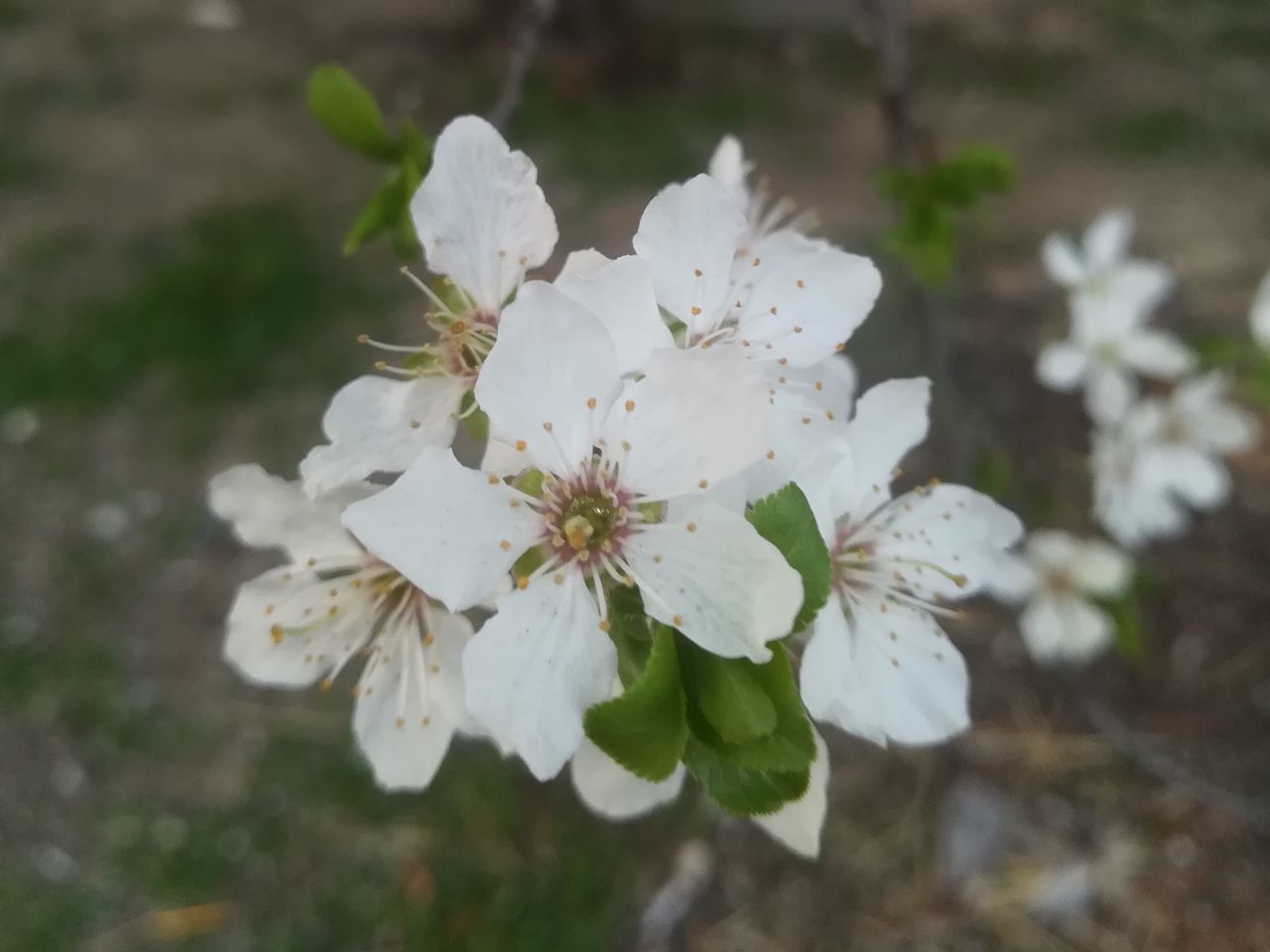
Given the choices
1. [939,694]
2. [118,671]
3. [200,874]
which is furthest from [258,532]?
[118,671]

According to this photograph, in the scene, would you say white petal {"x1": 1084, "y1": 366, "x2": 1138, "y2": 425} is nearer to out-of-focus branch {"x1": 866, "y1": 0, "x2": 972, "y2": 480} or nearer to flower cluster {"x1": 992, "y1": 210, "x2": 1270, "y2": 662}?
flower cluster {"x1": 992, "y1": 210, "x2": 1270, "y2": 662}

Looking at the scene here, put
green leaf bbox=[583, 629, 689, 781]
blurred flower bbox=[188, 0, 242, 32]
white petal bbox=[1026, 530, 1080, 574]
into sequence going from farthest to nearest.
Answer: blurred flower bbox=[188, 0, 242, 32]
white petal bbox=[1026, 530, 1080, 574]
green leaf bbox=[583, 629, 689, 781]

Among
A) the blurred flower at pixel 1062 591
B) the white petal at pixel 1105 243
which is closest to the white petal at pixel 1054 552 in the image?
the blurred flower at pixel 1062 591

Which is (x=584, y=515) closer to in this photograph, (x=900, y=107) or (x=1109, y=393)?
(x=900, y=107)

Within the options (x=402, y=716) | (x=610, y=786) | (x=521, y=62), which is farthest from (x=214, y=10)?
(x=610, y=786)

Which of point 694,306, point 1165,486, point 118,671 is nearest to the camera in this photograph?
point 694,306

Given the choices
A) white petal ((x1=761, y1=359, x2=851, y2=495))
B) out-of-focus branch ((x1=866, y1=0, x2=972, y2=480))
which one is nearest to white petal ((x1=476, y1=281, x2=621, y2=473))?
white petal ((x1=761, y1=359, x2=851, y2=495))

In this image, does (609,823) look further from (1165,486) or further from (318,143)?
(318,143)
